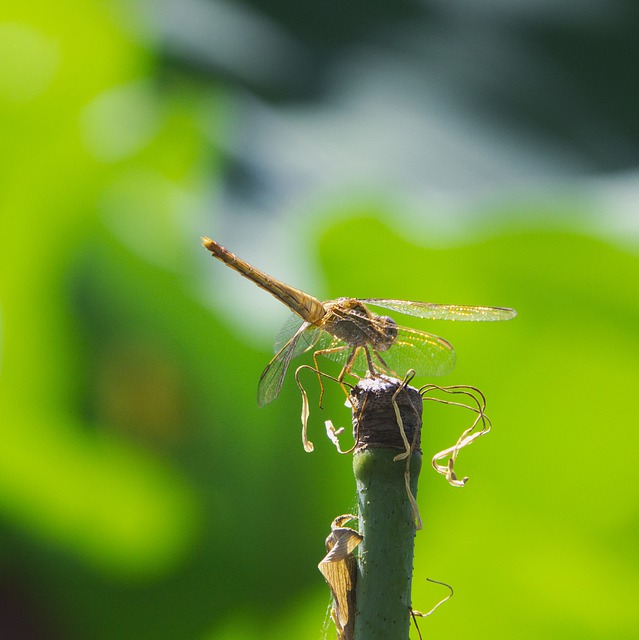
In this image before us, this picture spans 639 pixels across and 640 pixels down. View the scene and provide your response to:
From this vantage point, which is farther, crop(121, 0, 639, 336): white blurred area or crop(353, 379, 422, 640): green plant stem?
crop(121, 0, 639, 336): white blurred area

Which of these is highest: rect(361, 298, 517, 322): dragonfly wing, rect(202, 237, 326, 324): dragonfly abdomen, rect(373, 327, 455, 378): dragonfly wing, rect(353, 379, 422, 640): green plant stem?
rect(361, 298, 517, 322): dragonfly wing

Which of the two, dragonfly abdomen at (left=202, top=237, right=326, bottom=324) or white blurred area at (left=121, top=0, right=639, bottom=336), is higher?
white blurred area at (left=121, top=0, right=639, bottom=336)

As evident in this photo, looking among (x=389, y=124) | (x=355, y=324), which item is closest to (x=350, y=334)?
(x=355, y=324)

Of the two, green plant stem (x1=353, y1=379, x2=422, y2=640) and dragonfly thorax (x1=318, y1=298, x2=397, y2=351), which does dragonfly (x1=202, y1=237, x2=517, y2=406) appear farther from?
green plant stem (x1=353, y1=379, x2=422, y2=640)

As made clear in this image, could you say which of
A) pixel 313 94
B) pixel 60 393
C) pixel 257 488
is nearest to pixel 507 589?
pixel 257 488

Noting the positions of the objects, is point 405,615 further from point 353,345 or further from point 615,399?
point 615,399

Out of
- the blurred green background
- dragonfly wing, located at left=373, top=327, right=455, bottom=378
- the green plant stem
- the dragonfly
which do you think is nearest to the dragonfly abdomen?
the dragonfly

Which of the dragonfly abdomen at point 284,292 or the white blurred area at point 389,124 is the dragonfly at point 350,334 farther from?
the white blurred area at point 389,124
